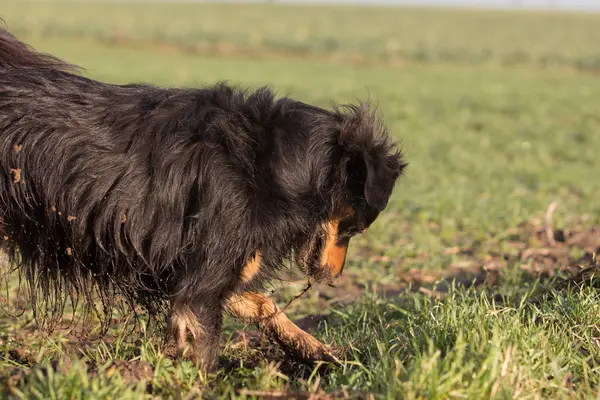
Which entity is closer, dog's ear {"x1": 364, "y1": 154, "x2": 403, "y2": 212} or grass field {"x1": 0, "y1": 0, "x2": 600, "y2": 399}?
grass field {"x1": 0, "y1": 0, "x2": 600, "y2": 399}

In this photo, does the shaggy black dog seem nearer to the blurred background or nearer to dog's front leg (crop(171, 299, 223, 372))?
dog's front leg (crop(171, 299, 223, 372))

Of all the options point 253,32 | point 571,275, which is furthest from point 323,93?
point 253,32

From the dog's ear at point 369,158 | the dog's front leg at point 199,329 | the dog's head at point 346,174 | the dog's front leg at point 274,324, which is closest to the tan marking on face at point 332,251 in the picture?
the dog's head at point 346,174

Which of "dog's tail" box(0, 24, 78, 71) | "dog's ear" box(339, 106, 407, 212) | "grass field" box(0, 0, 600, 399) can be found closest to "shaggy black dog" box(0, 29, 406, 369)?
"dog's ear" box(339, 106, 407, 212)

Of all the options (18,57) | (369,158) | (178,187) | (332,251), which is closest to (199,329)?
(178,187)

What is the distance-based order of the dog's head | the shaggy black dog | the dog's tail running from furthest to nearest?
the dog's tail
the dog's head
the shaggy black dog

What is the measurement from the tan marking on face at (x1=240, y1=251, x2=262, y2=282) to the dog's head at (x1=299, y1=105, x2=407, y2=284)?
363mm

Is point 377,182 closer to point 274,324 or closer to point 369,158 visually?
point 369,158

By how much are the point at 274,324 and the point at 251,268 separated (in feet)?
1.99

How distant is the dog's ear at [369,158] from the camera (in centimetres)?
385

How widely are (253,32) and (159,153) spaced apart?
35.9m

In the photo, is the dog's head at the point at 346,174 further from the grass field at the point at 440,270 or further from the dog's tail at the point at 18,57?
the dog's tail at the point at 18,57

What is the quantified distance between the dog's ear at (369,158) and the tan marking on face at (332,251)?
0.25 meters

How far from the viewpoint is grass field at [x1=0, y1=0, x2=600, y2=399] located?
3180mm
